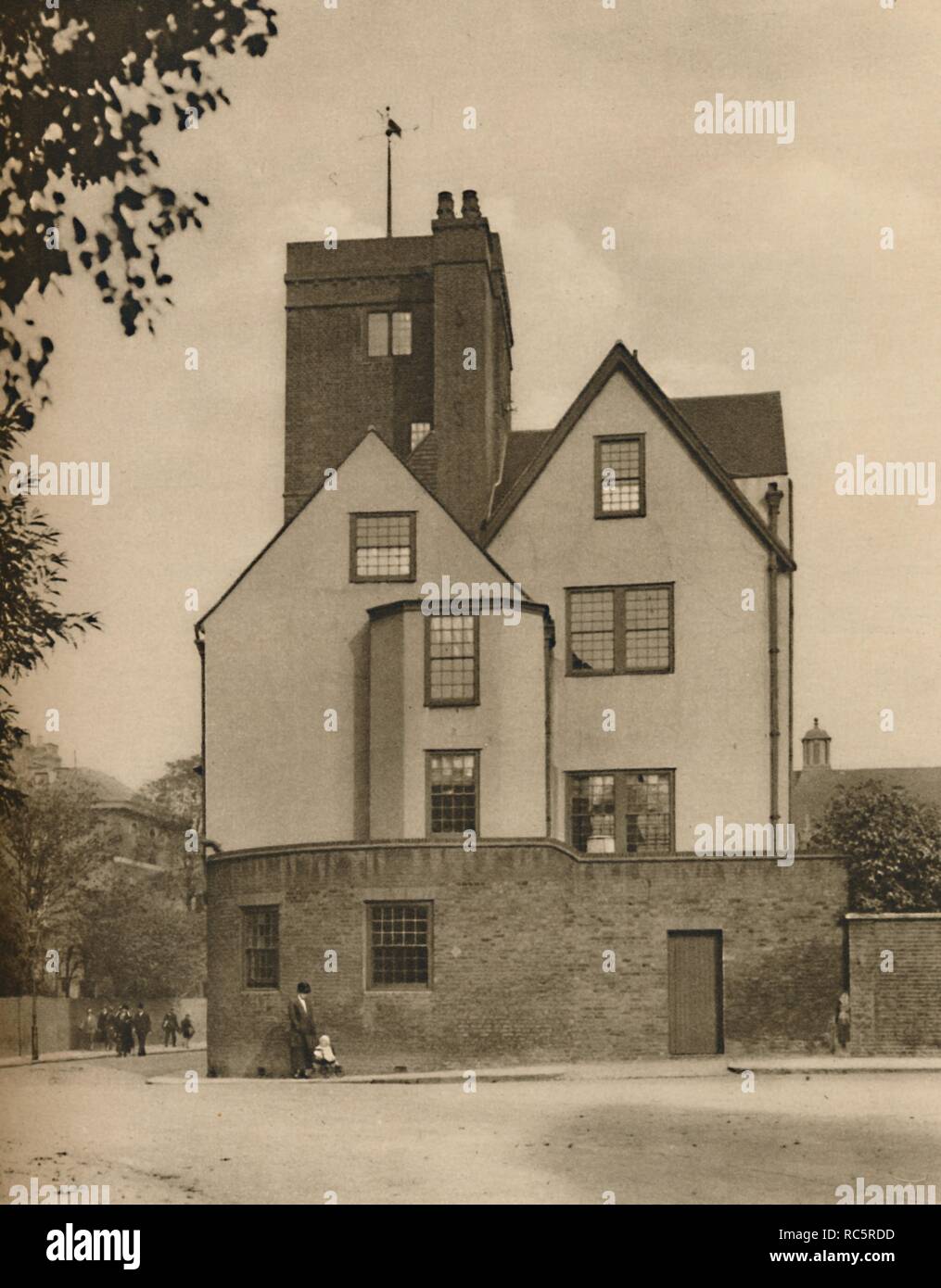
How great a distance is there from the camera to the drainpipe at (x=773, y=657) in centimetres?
2742

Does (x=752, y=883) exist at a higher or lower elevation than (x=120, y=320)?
lower

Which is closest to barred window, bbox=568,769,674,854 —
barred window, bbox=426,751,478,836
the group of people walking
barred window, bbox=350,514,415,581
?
barred window, bbox=426,751,478,836

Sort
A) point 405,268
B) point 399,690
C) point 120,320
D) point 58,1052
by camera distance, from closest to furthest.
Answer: point 120,320, point 58,1052, point 399,690, point 405,268

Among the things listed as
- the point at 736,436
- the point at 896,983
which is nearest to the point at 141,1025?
the point at 896,983

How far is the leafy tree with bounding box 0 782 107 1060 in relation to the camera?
17562 mm

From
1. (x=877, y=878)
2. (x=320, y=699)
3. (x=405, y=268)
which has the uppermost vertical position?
(x=405, y=268)

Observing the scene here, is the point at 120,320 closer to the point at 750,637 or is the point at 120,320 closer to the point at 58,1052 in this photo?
the point at 58,1052

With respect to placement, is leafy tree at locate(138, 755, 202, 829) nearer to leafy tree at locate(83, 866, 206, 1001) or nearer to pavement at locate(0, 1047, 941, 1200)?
leafy tree at locate(83, 866, 206, 1001)

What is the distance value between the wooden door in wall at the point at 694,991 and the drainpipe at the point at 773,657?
151 inches

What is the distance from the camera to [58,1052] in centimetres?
2016

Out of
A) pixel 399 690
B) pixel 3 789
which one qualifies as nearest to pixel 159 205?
pixel 3 789

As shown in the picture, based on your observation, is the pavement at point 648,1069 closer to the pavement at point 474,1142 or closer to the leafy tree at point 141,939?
the pavement at point 474,1142

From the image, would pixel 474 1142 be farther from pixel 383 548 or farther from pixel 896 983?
pixel 383 548
